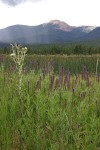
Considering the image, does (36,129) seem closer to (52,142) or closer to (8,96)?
(52,142)

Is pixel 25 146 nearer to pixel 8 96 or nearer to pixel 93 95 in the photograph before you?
pixel 8 96

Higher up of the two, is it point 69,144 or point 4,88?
point 4,88

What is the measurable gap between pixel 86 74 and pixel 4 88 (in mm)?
1360

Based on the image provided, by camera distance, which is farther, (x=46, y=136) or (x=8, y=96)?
(x=8, y=96)

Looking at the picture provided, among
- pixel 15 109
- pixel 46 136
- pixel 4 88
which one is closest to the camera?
pixel 46 136

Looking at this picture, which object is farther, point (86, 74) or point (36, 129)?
point (86, 74)

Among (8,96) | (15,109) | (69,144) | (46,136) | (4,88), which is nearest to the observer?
(69,144)

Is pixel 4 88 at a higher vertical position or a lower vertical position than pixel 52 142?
higher

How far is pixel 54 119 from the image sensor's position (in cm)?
482

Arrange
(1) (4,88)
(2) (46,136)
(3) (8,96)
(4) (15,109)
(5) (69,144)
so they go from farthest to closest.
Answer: (1) (4,88), (3) (8,96), (4) (15,109), (2) (46,136), (5) (69,144)

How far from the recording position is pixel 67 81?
6000 millimetres

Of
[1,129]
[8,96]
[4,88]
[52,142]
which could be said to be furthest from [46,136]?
[4,88]

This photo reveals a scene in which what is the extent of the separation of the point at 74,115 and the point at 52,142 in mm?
590

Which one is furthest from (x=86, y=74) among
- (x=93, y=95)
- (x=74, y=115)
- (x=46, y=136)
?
(x=46, y=136)
